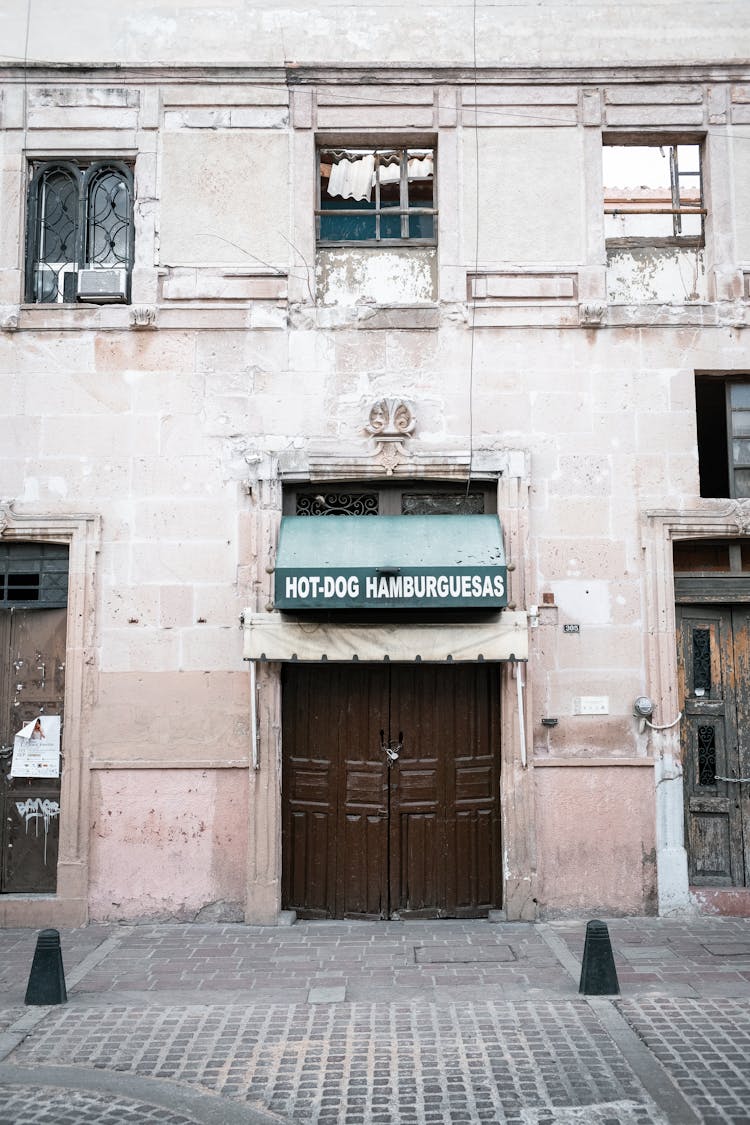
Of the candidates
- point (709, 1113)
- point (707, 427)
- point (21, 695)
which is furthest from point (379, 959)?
point (707, 427)

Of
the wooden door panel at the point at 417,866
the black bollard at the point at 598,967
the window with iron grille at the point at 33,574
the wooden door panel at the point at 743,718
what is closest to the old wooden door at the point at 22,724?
the window with iron grille at the point at 33,574

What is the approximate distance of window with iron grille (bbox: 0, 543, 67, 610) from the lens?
9.28 metres

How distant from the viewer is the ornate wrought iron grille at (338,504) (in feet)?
30.9

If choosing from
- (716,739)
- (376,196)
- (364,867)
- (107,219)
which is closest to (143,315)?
(107,219)

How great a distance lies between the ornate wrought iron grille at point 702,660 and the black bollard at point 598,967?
3241mm

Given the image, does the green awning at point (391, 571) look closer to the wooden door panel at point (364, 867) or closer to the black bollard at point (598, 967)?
the wooden door panel at point (364, 867)

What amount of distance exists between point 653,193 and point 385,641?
537 centimetres

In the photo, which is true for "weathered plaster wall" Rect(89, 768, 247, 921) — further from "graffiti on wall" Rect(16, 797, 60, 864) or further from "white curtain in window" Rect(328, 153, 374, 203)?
"white curtain in window" Rect(328, 153, 374, 203)

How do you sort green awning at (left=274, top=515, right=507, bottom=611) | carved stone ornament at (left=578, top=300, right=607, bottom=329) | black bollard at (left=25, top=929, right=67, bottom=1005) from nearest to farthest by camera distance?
black bollard at (left=25, top=929, right=67, bottom=1005) → green awning at (left=274, top=515, right=507, bottom=611) → carved stone ornament at (left=578, top=300, right=607, bottom=329)

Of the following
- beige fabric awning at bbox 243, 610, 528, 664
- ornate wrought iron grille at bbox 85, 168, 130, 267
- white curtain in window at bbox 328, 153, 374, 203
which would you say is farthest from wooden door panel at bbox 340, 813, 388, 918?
white curtain in window at bbox 328, 153, 374, 203

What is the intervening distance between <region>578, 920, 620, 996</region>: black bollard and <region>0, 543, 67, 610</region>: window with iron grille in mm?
5612

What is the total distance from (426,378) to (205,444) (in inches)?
87.7

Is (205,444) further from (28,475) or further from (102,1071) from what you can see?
(102,1071)

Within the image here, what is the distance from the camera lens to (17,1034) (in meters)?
6.21
